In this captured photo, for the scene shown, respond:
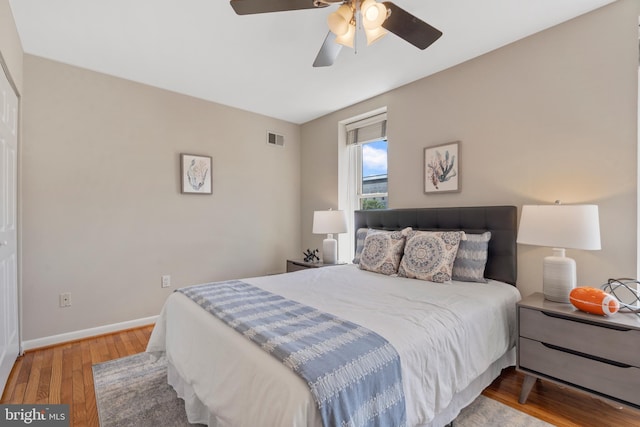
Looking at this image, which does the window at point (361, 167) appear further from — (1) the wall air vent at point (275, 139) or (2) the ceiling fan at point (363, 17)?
(2) the ceiling fan at point (363, 17)

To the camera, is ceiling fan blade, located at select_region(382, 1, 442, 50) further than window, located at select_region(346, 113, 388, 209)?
No

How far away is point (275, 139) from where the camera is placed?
4277 mm

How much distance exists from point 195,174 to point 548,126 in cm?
339

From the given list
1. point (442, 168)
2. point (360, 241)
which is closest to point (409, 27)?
point (442, 168)

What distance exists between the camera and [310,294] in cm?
198

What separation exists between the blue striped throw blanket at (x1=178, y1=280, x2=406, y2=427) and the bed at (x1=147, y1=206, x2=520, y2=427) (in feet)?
0.13

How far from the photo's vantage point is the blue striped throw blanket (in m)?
1.00

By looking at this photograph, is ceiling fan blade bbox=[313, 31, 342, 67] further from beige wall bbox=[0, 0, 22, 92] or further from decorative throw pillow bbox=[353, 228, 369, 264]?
beige wall bbox=[0, 0, 22, 92]

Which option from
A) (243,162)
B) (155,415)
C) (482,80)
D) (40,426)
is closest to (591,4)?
(482,80)

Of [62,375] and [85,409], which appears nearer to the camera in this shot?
[85,409]

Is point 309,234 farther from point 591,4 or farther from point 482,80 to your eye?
Answer: point 591,4

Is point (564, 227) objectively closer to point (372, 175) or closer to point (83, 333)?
point (372, 175)

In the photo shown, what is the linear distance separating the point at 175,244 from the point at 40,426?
2038 mm

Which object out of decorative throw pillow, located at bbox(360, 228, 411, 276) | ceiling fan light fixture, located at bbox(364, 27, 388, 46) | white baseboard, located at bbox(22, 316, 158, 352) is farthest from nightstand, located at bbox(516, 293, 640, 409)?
white baseboard, located at bbox(22, 316, 158, 352)
